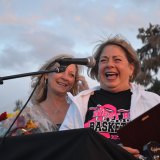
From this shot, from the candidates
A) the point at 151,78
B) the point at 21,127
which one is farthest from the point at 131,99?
the point at 151,78

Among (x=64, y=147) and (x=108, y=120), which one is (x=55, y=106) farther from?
(x=64, y=147)

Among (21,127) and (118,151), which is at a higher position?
(21,127)

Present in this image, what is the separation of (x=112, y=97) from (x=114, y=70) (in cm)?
24

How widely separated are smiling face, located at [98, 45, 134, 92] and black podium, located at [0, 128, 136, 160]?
154 cm

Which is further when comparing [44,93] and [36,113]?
[44,93]

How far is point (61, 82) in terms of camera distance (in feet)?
14.0

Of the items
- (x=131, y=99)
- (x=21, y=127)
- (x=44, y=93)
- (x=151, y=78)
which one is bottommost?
(x=21, y=127)

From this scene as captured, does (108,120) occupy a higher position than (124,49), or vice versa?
(124,49)

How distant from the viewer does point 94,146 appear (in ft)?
6.43

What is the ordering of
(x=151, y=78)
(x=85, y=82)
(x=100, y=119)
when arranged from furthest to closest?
(x=151, y=78) → (x=85, y=82) → (x=100, y=119)

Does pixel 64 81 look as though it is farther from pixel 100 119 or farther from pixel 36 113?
pixel 100 119

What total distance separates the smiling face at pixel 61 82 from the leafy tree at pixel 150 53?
20.8 m

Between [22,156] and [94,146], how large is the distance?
38cm

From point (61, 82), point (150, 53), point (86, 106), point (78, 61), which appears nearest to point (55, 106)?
point (61, 82)
